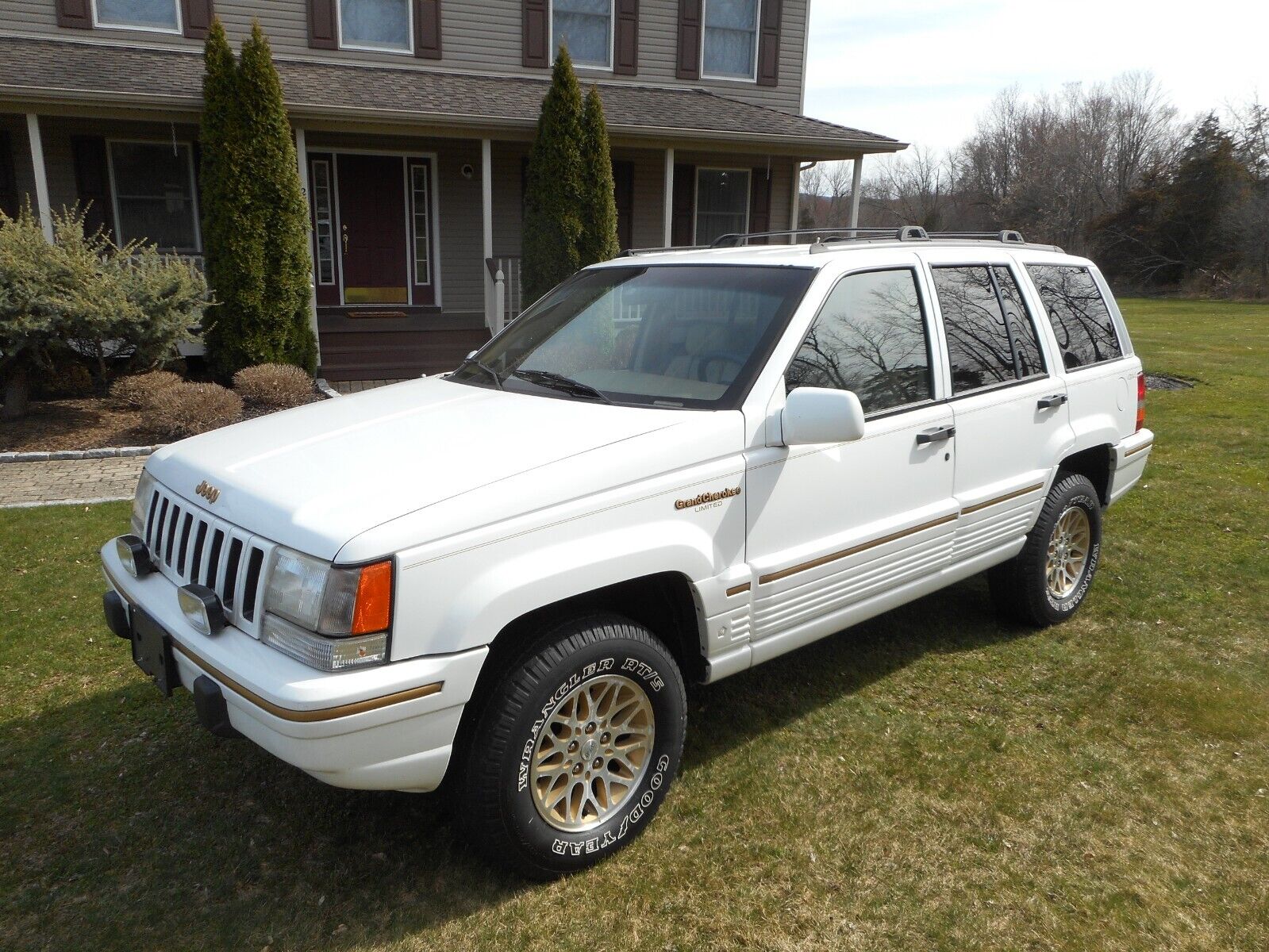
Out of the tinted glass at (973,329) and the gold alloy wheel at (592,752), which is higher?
the tinted glass at (973,329)

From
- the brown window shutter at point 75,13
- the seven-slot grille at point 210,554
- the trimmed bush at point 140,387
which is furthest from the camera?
the brown window shutter at point 75,13

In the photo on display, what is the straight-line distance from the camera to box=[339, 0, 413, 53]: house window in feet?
45.6

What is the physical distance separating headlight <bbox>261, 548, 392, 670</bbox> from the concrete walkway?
5.32m

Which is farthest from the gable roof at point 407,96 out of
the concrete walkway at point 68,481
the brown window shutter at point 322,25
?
the concrete walkway at point 68,481

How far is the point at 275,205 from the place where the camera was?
10883 millimetres

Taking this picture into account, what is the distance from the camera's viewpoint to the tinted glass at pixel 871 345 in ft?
11.3

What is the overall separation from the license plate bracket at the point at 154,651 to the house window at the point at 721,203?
14.2 m

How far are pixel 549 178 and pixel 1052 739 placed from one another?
10602mm

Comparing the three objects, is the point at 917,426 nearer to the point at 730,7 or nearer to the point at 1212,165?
the point at 730,7

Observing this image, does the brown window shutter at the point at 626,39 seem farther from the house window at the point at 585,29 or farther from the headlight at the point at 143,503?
the headlight at the point at 143,503

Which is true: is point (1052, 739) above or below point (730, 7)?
below

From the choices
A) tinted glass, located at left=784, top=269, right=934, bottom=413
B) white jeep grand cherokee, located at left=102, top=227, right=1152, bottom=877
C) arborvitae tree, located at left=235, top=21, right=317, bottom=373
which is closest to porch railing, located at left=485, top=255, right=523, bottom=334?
arborvitae tree, located at left=235, top=21, right=317, bottom=373

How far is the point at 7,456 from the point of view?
27.5 ft

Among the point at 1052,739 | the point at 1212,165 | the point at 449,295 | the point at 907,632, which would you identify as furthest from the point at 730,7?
the point at 1212,165
